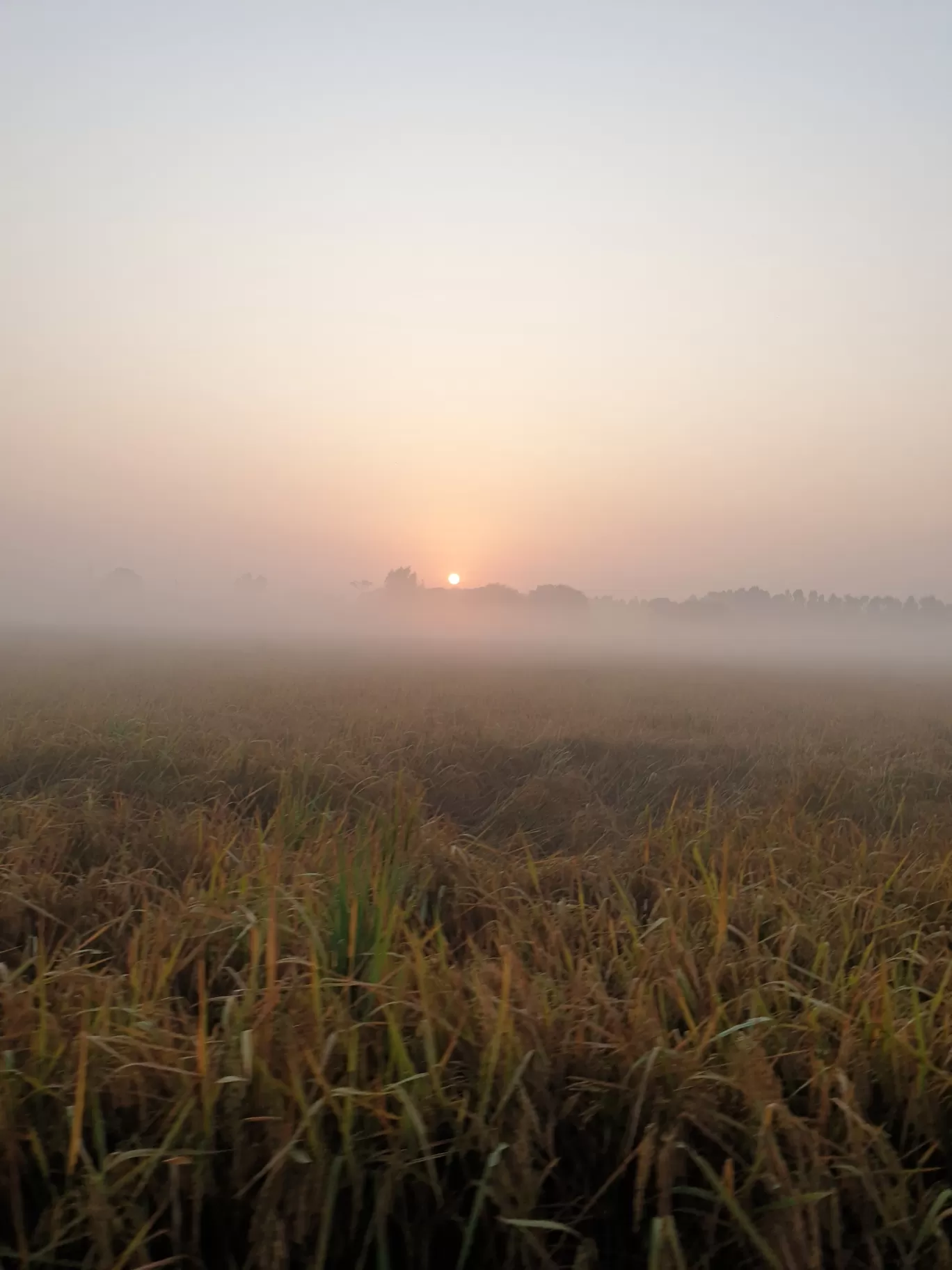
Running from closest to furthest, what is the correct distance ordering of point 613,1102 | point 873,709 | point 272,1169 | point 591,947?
1. point 272,1169
2. point 613,1102
3. point 591,947
4. point 873,709

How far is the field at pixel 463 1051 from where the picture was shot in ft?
5.11

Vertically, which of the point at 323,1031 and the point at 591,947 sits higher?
the point at 323,1031

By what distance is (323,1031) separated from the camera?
1920mm

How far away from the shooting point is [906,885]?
3684 millimetres

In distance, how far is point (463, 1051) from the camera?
1.95 metres

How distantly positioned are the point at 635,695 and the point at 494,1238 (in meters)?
16.0

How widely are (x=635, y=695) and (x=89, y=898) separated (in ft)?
48.6

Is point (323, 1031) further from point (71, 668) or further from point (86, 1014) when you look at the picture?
point (71, 668)

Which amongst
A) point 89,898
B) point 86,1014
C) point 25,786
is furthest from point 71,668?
point 86,1014

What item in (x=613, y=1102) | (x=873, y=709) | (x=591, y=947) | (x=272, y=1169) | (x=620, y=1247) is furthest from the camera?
(x=873, y=709)

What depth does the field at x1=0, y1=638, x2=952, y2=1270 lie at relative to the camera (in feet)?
5.11

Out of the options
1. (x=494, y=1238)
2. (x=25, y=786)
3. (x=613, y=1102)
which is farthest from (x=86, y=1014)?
(x=25, y=786)

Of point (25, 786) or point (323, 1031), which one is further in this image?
point (25, 786)

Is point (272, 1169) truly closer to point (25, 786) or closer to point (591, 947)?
point (591, 947)
